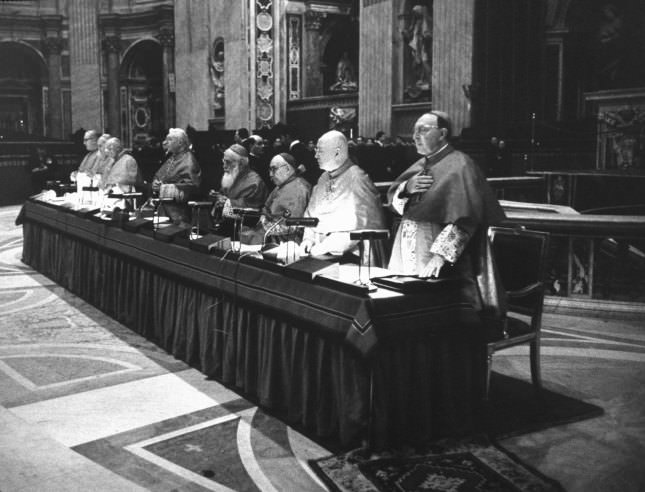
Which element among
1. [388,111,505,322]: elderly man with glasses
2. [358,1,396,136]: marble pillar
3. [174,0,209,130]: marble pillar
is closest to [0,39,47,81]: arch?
[174,0,209,130]: marble pillar

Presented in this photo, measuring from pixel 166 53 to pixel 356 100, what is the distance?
8.03m

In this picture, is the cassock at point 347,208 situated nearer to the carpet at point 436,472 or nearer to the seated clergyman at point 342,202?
the seated clergyman at point 342,202

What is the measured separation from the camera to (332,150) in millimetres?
4895

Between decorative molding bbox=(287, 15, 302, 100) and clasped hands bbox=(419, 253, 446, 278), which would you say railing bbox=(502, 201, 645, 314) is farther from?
decorative molding bbox=(287, 15, 302, 100)

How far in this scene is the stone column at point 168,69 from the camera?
22.6 m

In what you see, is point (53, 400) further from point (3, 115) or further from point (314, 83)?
point (3, 115)

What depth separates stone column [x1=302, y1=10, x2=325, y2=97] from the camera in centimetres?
1928

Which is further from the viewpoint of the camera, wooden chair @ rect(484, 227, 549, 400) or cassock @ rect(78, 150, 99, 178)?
cassock @ rect(78, 150, 99, 178)

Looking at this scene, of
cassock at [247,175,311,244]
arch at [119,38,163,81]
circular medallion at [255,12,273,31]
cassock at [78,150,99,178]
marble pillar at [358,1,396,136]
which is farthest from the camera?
arch at [119,38,163,81]

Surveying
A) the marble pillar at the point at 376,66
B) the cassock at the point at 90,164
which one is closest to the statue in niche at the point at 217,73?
the marble pillar at the point at 376,66

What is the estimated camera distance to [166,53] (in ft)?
74.7

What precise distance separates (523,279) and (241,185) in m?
2.63

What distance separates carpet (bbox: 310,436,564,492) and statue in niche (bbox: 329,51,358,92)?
16.7 m

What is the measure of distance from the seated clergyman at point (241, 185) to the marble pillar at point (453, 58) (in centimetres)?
706
